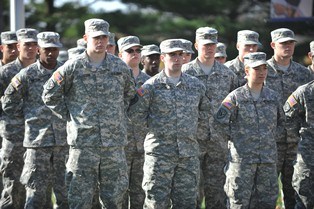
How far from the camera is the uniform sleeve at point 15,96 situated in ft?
39.3

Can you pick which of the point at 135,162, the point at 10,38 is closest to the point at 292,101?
the point at 135,162

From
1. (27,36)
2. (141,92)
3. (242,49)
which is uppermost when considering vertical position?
(27,36)

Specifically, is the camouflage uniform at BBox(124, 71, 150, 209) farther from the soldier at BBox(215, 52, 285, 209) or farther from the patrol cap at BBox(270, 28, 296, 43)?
the patrol cap at BBox(270, 28, 296, 43)

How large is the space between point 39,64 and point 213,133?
2.33 metres

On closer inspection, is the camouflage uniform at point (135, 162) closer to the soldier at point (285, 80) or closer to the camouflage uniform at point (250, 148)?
the camouflage uniform at point (250, 148)

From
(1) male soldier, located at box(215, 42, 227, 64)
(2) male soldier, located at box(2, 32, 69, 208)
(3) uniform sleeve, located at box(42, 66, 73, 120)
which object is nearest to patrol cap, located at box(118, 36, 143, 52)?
(2) male soldier, located at box(2, 32, 69, 208)

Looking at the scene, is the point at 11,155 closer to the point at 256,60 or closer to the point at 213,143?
the point at 213,143

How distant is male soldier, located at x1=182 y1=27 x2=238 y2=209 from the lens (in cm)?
1210

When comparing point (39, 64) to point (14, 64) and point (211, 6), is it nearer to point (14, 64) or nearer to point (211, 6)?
point (14, 64)

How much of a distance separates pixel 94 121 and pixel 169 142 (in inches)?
36.7

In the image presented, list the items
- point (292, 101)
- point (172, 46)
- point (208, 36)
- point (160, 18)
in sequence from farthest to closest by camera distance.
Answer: point (160, 18) < point (208, 36) < point (292, 101) < point (172, 46)

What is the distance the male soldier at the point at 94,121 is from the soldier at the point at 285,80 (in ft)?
8.60

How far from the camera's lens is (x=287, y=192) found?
12.3 m

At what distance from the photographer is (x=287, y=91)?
1241 centimetres
